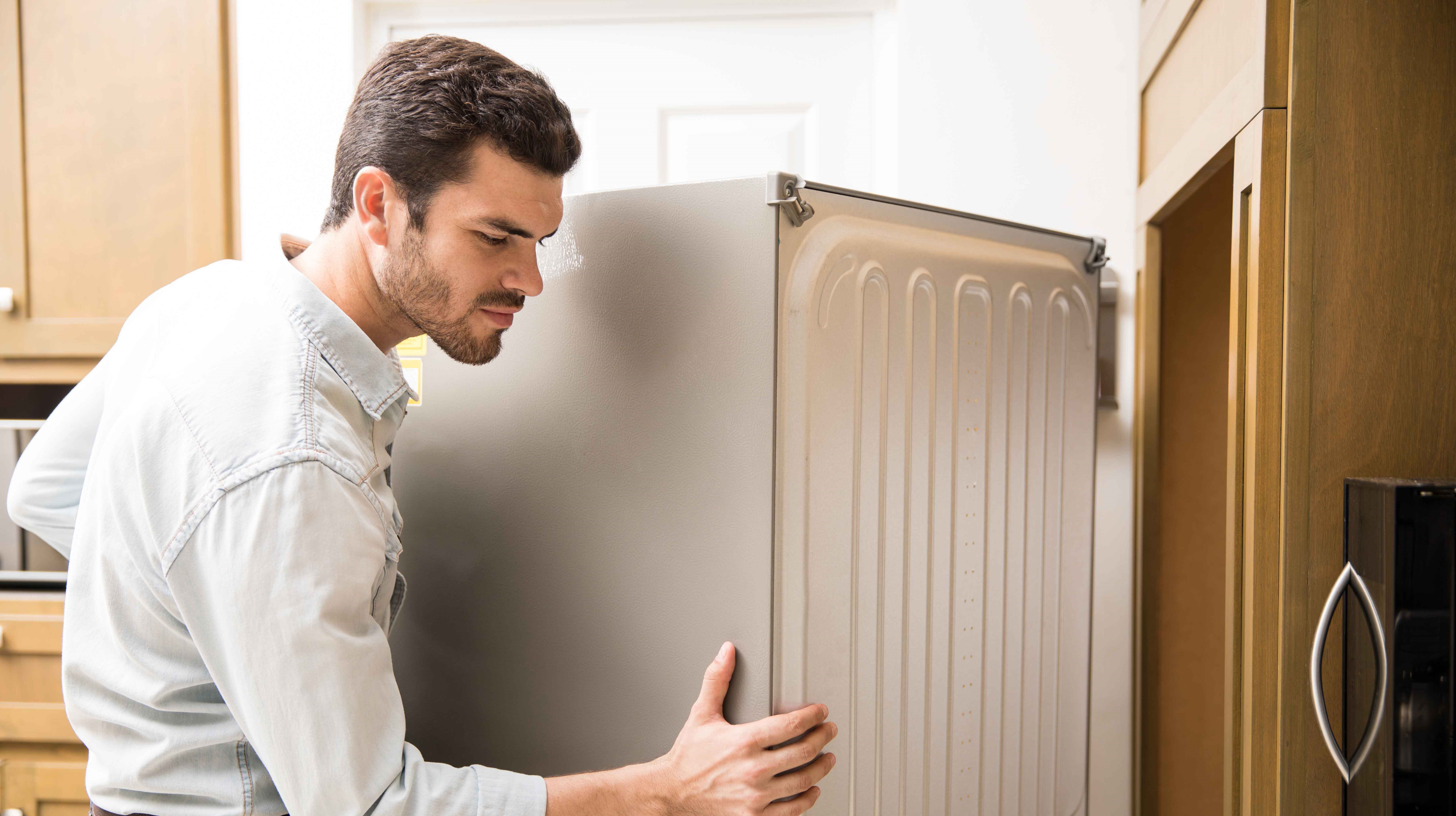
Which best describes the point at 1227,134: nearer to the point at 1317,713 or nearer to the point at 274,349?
the point at 1317,713

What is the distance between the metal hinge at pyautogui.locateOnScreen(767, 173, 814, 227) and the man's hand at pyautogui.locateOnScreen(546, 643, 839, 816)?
37 centimetres

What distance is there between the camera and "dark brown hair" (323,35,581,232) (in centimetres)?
73

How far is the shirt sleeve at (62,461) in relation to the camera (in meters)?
0.91

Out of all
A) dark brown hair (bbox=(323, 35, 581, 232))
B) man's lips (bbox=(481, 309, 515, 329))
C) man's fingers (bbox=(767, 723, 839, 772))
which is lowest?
man's fingers (bbox=(767, 723, 839, 772))

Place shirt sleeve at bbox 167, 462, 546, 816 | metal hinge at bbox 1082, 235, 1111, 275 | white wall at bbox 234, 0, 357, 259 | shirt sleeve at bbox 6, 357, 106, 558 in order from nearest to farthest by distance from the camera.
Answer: shirt sleeve at bbox 167, 462, 546, 816, shirt sleeve at bbox 6, 357, 106, 558, metal hinge at bbox 1082, 235, 1111, 275, white wall at bbox 234, 0, 357, 259

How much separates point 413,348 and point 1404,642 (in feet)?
3.09

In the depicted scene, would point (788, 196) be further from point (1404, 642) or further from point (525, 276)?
point (1404, 642)

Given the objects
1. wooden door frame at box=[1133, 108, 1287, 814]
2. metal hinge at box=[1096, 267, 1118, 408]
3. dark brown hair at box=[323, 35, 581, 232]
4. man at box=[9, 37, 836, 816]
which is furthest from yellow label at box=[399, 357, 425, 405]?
metal hinge at box=[1096, 267, 1118, 408]

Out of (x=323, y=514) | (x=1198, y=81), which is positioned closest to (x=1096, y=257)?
(x=1198, y=81)

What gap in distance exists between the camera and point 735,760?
0.73 metres

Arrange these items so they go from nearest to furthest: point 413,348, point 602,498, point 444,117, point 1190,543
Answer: point 444,117 < point 602,498 < point 413,348 < point 1190,543

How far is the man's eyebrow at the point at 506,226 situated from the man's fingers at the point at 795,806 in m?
0.52

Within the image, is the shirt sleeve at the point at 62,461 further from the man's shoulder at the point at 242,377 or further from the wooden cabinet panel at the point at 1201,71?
the wooden cabinet panel at the point at 1201,71

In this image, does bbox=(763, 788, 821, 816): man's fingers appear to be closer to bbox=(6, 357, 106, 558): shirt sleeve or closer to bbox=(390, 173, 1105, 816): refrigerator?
bbox=(390, 173, 1105, 816): refrigerator
